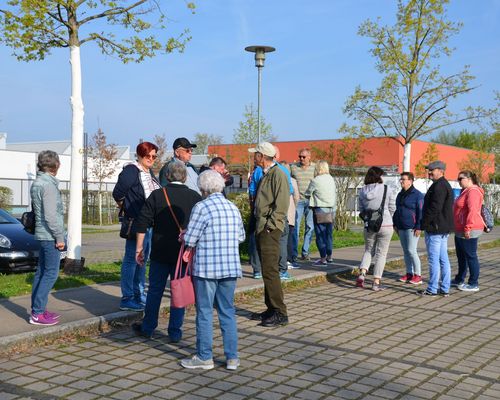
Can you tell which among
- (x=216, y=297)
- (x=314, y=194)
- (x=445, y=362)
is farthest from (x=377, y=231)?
(x=216, y=297)

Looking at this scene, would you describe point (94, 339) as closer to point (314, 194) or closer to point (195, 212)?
point (195, 212)

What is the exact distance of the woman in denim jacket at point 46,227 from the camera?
634 centimetres

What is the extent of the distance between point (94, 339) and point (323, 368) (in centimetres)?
236

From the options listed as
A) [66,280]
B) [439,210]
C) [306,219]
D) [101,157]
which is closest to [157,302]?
[66,280]

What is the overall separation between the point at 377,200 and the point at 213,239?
4.54 meters

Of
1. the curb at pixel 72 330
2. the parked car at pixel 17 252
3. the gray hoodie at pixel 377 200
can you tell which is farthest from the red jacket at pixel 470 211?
the parked car at pixel 17 252

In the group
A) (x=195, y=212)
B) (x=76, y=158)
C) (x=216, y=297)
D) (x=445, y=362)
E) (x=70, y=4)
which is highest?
(x=70, y=4)

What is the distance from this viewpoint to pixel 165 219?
19.8 feet

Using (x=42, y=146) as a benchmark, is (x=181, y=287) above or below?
below

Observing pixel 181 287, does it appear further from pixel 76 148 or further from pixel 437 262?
pixel 76 148

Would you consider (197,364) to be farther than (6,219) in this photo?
No

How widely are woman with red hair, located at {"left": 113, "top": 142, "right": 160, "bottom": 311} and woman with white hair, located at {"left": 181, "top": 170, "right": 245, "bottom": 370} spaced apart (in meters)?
1.72

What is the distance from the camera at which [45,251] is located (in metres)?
6.40

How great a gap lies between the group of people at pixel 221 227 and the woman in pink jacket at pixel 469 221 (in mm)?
15
